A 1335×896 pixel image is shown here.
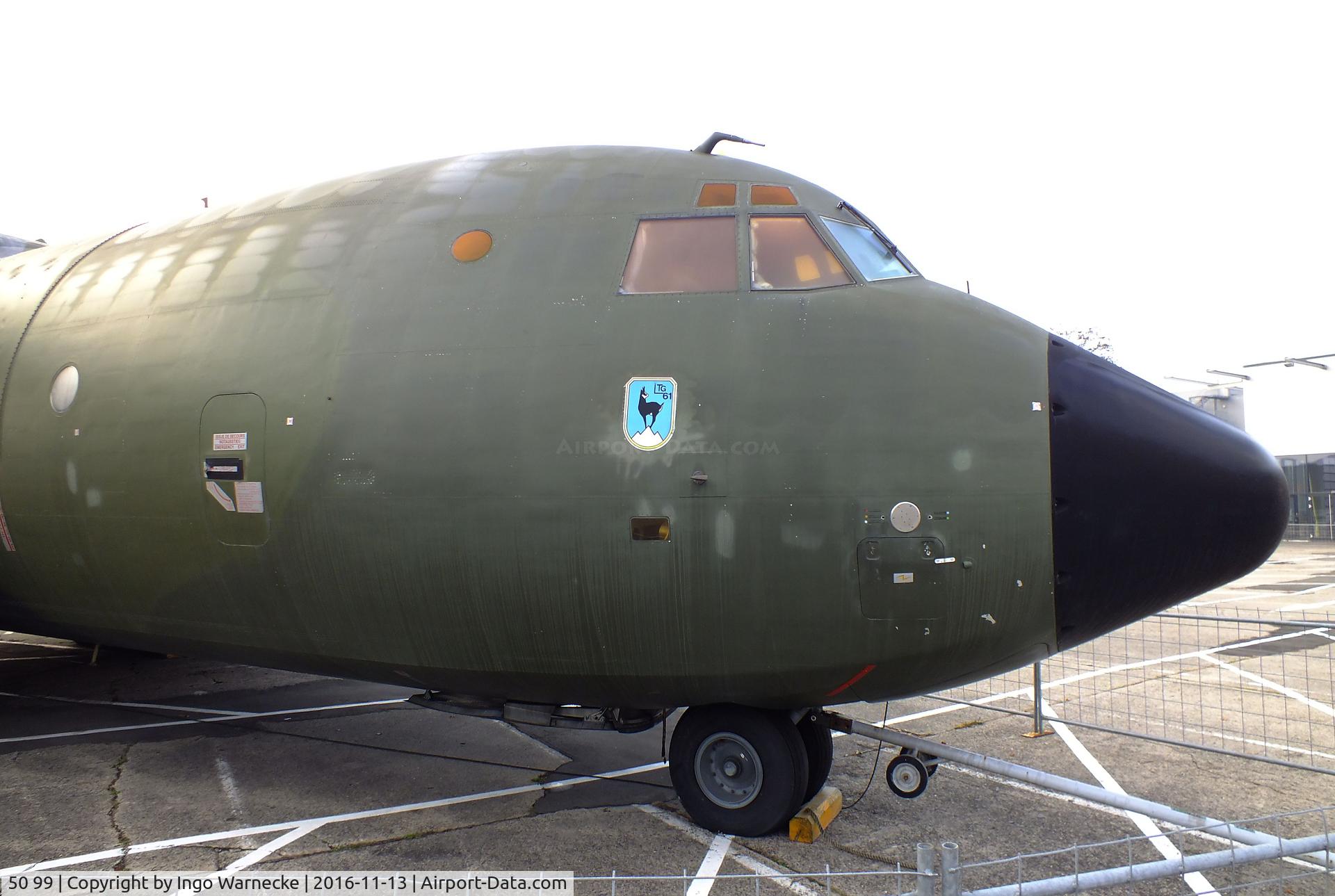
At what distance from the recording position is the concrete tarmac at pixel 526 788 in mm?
5867

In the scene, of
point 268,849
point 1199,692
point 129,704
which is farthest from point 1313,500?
point 268,849

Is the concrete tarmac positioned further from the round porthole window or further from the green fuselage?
the round porthole window

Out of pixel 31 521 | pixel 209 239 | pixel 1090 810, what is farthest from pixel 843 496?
pixel 31 521

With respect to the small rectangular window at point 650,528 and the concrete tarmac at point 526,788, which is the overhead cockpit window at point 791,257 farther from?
the concrete tarmac at point 526,788

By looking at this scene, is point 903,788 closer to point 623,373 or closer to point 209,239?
point 623,373

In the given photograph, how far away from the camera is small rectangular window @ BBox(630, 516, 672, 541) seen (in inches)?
211

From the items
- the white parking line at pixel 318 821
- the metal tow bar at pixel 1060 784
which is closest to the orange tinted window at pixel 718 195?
the metal tow bar at pixel 1060 784

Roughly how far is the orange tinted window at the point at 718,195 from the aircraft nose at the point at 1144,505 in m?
2.38

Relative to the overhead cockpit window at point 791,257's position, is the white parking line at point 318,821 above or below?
below

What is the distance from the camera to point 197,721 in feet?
31.5

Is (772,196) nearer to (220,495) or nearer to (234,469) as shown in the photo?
(234,469)

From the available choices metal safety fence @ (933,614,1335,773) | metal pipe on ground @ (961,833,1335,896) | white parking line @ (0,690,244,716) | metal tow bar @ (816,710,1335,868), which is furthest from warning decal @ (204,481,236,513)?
metal safety fence @ (933,614,1335,773)

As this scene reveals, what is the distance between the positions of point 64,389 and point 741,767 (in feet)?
19.8

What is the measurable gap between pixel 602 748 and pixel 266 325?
4.87 metres
